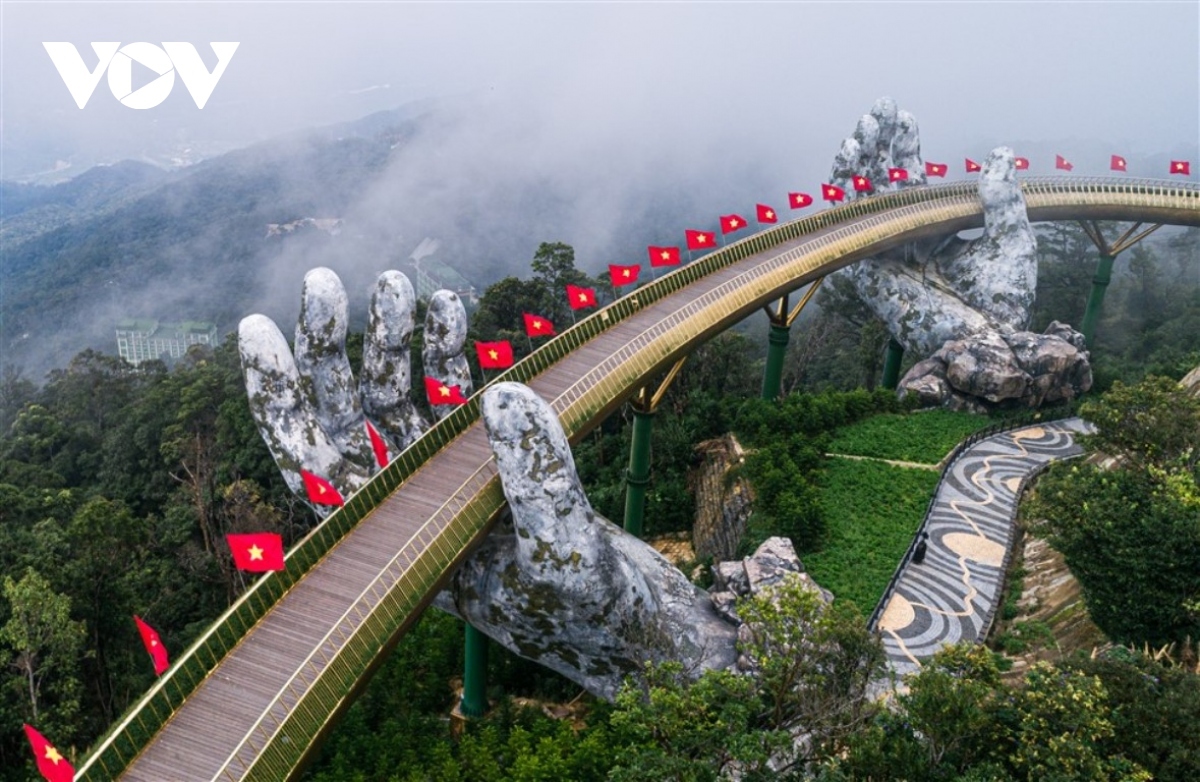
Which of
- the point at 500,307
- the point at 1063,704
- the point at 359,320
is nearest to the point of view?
the point at 1063,704

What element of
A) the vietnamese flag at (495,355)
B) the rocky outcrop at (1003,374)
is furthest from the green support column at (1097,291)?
the vietnamese flag at (495,355)

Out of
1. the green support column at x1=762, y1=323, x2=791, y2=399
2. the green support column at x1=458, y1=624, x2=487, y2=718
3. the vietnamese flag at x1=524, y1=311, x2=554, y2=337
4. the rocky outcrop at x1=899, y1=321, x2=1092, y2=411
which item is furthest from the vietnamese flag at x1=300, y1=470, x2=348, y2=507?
the rocky outcrop at x1=899, y1=321, x2=1092, y2=411

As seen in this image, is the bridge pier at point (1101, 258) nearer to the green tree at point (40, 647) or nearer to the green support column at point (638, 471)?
the green support column at point (638, 471)

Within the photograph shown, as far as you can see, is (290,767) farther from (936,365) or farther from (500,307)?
(500,307)

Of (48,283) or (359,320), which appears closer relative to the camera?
(359,320)

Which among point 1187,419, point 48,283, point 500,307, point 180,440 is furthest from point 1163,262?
point 48,283

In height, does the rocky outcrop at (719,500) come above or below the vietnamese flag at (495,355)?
below
